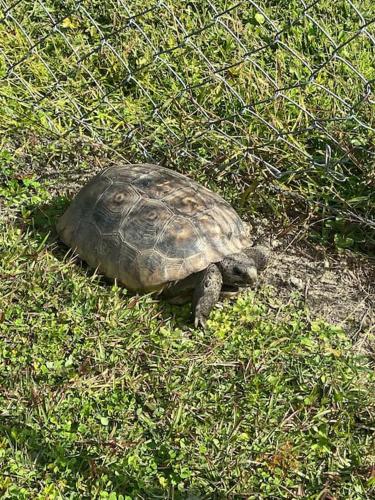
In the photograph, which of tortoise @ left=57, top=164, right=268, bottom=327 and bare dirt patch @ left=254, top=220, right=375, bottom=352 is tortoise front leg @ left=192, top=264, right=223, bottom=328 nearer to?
tortoise @ left=57, top=164, right=268, bottom=327

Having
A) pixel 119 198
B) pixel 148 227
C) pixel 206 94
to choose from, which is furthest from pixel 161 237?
pixel 206 94

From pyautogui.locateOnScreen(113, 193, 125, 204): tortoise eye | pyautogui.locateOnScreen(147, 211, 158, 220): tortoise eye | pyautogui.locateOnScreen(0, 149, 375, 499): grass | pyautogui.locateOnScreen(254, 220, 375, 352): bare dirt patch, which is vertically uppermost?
pyautogui.locateOnScreen(113, 193, 125, 204): tortoise eye

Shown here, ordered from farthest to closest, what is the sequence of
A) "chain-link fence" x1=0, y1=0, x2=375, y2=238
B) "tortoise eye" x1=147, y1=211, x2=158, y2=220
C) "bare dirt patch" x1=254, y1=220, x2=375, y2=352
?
"chain-link fence" x1=0, y1=0, x2=375, y2=238, "bare dirt patch" x1=254, y1=220, x2=375, y2=352, "tortoise eye" x1=147, y1=211, x2=158, y2=220

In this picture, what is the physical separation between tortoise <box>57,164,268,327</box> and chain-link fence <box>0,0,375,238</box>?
1.68ft

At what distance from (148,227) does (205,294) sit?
42cm

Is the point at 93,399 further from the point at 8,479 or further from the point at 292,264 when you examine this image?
the point at 292,264

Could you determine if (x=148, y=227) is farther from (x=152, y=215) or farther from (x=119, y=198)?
(x=119, y=198)

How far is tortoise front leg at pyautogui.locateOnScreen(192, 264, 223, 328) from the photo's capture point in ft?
10.7

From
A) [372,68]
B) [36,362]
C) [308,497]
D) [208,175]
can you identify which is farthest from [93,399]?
[372,68]

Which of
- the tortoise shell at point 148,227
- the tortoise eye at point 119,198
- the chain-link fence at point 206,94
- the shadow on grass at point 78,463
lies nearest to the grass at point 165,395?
the shadow on grass at point 78,463

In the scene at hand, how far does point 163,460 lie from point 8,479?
1.91 ft

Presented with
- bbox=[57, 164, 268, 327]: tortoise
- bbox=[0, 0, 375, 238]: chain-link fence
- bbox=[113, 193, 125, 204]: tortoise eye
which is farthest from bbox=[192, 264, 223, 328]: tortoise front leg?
bbox=[0, 0, 375, 238]: chain-link fence

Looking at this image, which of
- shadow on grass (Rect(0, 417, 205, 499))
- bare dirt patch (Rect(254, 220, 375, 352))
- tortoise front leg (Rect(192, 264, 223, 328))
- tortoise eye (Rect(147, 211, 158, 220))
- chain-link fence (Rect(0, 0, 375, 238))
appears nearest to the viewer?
shadow on grass (Rect(0, 417, 205, 499))

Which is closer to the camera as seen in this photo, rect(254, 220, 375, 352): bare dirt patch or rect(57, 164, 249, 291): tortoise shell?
rect(57, 164, 249, 291): tortoise shell
